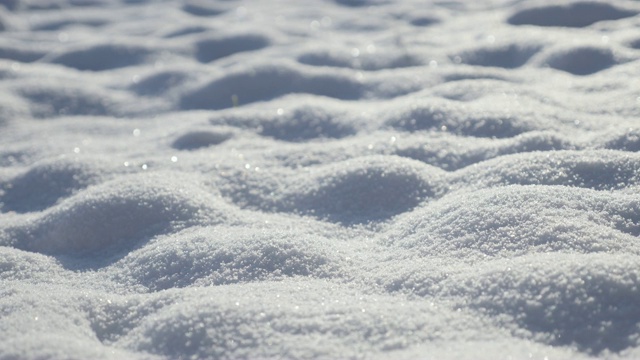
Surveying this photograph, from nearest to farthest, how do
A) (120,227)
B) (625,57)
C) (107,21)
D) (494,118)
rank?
1. (120,227)
2. (494,118)
3. (625,57)
4. (107,21)

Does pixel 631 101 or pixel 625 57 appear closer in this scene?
pixel 631 101

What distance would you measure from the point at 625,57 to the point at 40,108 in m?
2.19

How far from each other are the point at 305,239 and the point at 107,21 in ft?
9.57

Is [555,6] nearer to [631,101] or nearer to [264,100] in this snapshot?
[631,101]

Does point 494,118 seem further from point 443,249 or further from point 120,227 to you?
point 120,227

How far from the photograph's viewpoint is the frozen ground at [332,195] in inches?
39.9

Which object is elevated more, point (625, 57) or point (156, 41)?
point (625, 57)

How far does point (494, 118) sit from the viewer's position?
184 cm

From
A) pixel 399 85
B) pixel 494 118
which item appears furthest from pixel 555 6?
pixel 494 118

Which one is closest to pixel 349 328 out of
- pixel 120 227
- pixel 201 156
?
pixel 120 227

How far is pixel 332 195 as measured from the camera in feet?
5.20

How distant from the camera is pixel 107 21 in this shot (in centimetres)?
375

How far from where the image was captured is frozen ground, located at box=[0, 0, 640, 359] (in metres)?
1.01

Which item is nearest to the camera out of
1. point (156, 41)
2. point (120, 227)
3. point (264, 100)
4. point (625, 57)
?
point (120, 227)
